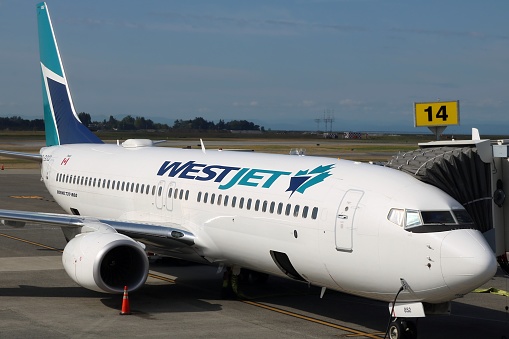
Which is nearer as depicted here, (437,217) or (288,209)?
(437,217)

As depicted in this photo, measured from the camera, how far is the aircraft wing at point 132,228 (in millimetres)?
22000

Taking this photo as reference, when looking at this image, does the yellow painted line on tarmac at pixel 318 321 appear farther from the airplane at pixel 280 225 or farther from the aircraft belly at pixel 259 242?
the aircraft belly at pixel 259 242

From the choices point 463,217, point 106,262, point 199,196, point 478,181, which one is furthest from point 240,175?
point 463,217

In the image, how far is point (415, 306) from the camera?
16.6 meters

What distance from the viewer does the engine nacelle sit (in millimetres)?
20078

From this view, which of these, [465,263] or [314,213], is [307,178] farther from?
[465,263]

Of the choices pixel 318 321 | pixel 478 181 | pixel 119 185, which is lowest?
pixel 318 321

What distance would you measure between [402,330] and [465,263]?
1960 mm

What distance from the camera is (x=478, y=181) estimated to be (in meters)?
18.3

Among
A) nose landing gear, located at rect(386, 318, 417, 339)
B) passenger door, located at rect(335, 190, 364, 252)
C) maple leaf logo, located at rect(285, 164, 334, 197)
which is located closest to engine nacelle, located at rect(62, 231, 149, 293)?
maple leaf logo, located at rect(285, 164, 334, 197)

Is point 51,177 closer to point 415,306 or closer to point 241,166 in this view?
point 241,166

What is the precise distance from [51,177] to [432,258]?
1868 centimetres

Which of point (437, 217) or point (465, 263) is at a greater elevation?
point (437, 217)

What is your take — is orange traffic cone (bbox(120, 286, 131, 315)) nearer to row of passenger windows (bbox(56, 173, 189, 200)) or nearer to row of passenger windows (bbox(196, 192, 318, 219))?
row of passenger windows (bbox(196, 192, 318, 219))
